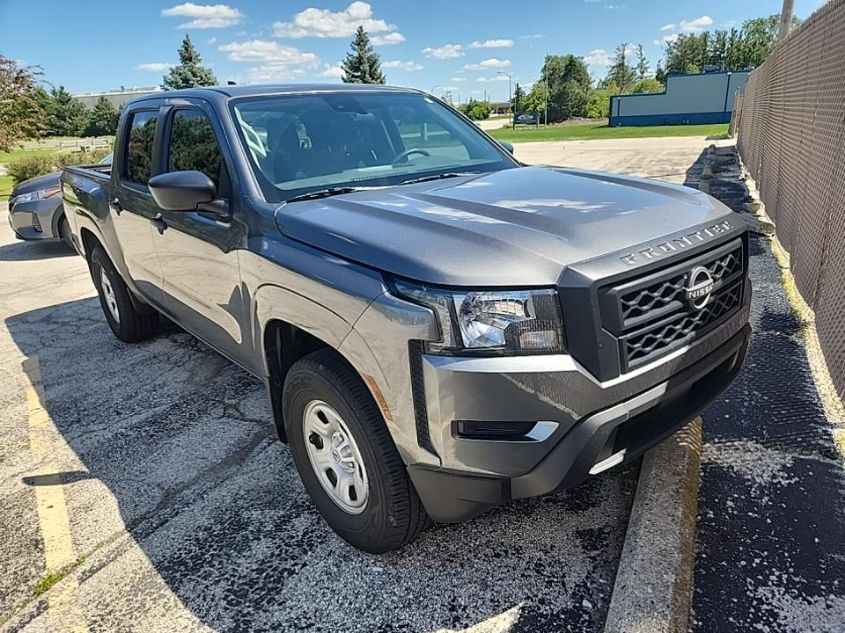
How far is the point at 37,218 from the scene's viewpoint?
9312 millimetres

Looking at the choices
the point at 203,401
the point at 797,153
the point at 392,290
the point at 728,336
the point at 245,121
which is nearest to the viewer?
the point at 392,290

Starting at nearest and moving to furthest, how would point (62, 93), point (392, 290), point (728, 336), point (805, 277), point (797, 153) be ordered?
1. point (392, 290)
2. point (728, 336)
3. point (805, 277)
4. point (797, 153)
5. point (62, 93)

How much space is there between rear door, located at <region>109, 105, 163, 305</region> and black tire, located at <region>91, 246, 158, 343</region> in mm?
581

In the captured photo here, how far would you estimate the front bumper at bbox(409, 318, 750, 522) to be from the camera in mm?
1949

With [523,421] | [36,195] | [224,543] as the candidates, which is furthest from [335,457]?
[36,195]

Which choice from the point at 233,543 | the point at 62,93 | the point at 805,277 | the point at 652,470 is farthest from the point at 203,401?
the point at 62,93

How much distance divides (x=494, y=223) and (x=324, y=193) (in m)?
0.97

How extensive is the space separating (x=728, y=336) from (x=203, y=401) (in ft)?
10.8

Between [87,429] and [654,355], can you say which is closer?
[654,355]

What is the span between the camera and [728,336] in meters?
2.54

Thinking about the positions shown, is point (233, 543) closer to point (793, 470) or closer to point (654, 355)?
point (654, 355)

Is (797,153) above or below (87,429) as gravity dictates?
above

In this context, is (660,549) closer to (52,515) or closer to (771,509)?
(771,509)

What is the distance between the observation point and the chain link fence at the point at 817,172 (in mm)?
4055
